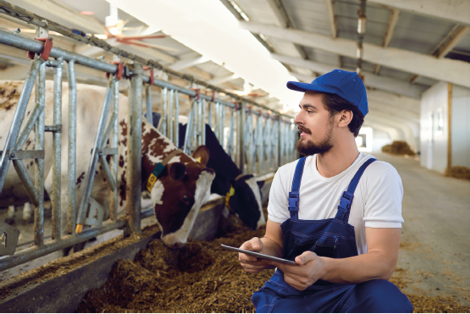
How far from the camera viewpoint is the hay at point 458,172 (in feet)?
27.4

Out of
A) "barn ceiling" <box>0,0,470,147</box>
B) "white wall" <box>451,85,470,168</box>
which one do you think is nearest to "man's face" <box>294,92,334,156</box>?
"barn ceiling" <box>0,0,470,147</box>

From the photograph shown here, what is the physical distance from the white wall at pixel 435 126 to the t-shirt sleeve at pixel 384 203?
9843 millimetres

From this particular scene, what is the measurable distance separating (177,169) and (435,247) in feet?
8.36

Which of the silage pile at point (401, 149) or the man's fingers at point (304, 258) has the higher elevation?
the silage pile at point (401, 149)

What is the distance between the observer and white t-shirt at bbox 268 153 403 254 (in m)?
1.15

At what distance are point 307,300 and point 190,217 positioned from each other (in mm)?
1595

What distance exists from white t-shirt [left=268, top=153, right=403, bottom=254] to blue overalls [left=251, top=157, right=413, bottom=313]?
0.11 feet

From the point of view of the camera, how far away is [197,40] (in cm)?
998

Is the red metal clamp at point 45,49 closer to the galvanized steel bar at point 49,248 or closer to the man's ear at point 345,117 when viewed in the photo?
the galvanized steel bar at point 49,248

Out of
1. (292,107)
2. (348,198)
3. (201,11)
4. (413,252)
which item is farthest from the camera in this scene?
(292,107)

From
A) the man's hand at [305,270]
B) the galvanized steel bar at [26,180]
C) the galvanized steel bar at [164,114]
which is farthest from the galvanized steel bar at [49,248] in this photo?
the man's hand at [305,270]

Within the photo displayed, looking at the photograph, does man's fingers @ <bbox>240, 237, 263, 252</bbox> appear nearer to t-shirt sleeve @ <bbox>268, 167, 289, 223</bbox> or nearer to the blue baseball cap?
t-shirt sleeve @ <bbox>268, 167, 289, 223</bbox>

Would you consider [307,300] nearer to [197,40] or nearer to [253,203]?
[253,203]

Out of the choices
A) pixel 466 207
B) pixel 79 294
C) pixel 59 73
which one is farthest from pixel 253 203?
pixel 466 207
